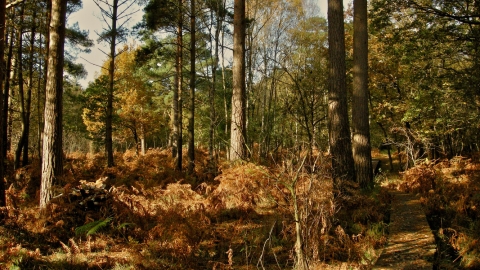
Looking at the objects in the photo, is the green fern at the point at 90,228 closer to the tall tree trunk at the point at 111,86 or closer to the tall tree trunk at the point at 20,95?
the tall tree trunk at the point at 111,86

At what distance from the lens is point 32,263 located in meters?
4.43

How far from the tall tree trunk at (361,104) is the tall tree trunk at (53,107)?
7199 millimetres

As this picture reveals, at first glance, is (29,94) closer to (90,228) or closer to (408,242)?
(90,228)

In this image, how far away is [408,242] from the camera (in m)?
5.15

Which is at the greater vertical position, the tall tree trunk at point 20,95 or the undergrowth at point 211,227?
the tall tree trunk at point 20,95

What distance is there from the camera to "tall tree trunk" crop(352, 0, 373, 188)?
862cm

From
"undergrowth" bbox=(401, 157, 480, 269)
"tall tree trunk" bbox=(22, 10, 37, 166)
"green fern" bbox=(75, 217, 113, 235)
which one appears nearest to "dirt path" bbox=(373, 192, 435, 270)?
"undergrowth" bbox=(401, 157, 480, 269)

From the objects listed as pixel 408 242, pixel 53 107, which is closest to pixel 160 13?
pixel 53 107

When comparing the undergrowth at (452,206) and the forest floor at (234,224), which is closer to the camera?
the forest floor at (234,224)

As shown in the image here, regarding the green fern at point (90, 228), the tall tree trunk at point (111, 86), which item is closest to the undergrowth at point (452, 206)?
the green fern at point (90, 228)

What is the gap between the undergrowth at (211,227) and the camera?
4.22 m

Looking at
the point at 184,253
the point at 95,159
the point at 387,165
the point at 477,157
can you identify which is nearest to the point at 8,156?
the point at 95,159

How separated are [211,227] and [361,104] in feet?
17.5

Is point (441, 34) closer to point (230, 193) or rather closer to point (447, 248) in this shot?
point (447, 248)
